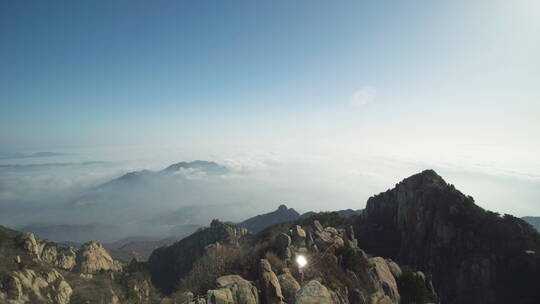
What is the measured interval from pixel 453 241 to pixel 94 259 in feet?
457

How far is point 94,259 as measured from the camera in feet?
395

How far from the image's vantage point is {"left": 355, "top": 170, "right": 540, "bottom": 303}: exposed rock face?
5553 centimetres

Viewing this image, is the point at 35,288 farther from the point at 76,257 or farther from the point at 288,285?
the point at 76,257

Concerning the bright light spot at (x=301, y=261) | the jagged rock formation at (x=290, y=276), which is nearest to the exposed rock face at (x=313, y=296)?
the jagged rock formation at (x=290, y=276)

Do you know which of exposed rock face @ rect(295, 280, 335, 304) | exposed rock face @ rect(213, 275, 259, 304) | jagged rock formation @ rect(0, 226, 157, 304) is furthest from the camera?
jagged rock formation @ rect(0, 226, 157, 304)

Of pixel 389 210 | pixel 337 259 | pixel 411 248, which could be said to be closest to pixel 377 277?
pixel 337 259

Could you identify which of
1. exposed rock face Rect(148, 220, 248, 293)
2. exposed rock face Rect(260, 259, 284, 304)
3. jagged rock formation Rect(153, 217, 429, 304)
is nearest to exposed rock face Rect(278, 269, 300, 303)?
jagged rock formation Rect(153, 217, 429, 304)

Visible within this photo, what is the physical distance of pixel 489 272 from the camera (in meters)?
56.9

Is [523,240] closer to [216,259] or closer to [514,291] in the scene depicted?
[514,291]

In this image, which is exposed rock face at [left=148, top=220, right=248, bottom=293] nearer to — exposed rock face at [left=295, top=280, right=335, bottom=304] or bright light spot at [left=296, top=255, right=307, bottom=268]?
bright light spot at [left=296, top=255, right=307, bottom=268]

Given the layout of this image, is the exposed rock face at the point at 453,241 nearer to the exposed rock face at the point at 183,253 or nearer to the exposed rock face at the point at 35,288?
the exposed rock face at the point at 35,288

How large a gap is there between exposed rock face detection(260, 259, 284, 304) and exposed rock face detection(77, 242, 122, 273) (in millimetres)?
118824

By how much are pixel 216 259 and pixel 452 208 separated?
6904 centimetres

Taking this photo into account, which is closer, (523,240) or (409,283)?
(409,283)
